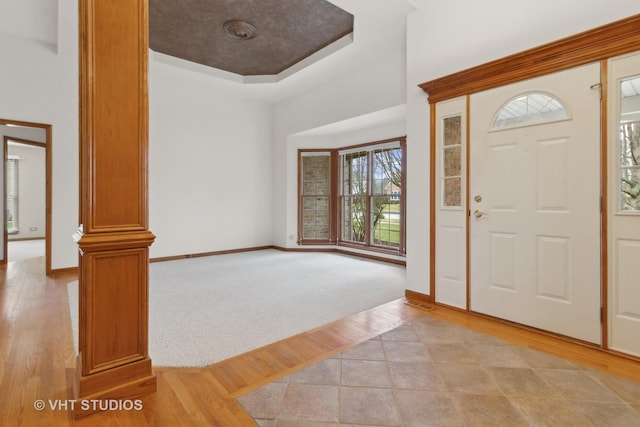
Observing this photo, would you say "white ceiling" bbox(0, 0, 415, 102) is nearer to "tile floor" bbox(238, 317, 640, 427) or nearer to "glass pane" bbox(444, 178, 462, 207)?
"glass pane" bbox(444, 178, 462, 207)

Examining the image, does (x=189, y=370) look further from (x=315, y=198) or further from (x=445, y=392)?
(x=315, y=198)

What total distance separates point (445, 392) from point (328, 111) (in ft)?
16.1

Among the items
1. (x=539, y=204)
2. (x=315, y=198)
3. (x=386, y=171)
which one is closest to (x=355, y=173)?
(x=386, y=171)

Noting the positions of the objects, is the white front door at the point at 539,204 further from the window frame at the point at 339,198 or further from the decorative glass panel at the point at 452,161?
the window frame at the point at 339,198

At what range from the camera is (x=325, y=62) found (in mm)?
4938

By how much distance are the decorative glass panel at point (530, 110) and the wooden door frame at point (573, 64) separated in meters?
0.18

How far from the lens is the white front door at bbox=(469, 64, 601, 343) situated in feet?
7.79

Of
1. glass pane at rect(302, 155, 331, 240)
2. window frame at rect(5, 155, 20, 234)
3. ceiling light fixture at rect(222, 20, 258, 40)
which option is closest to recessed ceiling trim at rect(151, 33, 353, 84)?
ceiling light fixture at rect(222, 20, 258, 40)

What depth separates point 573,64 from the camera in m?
2.42

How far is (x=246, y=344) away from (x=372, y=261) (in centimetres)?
369

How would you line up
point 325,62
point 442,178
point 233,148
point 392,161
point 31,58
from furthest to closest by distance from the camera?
point 233,148 → point 392,161 → point 325,62 → point 31,58 → point 442,178

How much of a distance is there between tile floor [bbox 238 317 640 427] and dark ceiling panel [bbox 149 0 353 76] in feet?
12.5

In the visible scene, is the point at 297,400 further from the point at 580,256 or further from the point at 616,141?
the point at 616,141

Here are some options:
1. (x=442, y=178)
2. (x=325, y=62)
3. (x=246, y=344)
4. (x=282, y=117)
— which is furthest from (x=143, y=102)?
(x=282, y=117)
